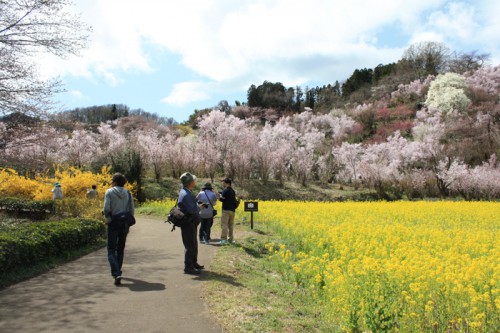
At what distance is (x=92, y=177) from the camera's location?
61.0ft

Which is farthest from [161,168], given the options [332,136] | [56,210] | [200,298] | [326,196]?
[332,136]

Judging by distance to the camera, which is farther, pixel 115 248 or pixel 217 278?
pixel 217 278

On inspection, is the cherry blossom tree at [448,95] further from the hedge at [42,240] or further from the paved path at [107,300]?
the paved path at [107,300]

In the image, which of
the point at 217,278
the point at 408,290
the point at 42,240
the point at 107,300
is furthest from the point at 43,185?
the point at 408,290

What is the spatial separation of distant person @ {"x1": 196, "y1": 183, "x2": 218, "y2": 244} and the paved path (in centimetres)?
191

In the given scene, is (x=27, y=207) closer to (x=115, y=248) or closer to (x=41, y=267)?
(x=41, y=267)

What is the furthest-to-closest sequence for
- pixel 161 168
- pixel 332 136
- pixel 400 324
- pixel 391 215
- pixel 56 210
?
pixel 332 136 → pixel 161 168 → pixel 391 215 → pixel 56 210 → pixel 400 324

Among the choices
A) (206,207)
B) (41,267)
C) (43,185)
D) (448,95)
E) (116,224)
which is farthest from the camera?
(448,95)

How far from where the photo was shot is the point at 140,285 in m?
6.18

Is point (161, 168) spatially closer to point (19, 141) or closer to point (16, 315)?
point (19, 141)

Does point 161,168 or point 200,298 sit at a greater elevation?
point 161,168

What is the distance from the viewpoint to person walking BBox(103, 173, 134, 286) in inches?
247

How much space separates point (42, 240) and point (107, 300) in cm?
312

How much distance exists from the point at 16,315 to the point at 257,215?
1066 cm
